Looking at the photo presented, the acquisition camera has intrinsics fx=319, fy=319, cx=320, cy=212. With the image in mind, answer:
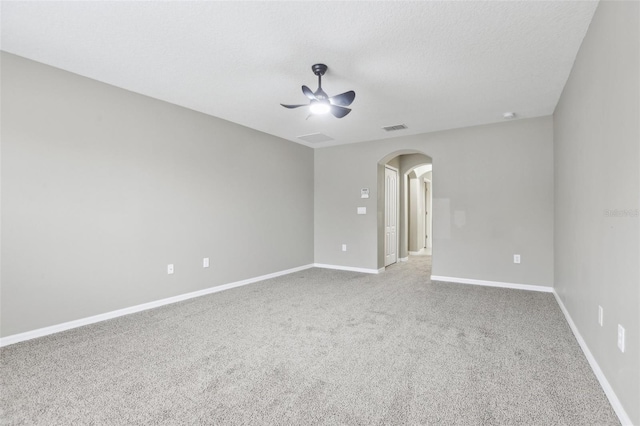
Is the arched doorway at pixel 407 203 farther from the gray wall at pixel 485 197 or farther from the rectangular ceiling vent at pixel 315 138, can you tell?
the rectangular ceiling vent at pixel 315 138

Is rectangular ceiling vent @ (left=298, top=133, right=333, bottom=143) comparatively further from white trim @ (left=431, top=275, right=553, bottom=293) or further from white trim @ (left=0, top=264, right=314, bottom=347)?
white trim @ (left=431, top=275, right=553, bottom=293)

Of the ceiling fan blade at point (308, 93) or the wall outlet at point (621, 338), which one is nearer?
the wall outlet at point (621, 338)

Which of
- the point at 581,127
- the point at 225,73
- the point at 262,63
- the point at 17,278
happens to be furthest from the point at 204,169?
the point at 581,127

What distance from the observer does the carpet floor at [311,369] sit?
1808mm

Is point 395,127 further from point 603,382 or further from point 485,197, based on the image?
point 603,382

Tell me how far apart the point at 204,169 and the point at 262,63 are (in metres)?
1.99

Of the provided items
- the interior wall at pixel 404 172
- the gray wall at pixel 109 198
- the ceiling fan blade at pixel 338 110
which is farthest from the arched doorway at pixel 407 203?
the ceiling fan blade at pixel 338 110

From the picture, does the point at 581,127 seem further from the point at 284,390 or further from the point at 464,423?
the point at 284,390

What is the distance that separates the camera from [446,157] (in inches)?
208

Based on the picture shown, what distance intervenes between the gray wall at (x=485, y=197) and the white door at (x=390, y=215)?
0.56 metres

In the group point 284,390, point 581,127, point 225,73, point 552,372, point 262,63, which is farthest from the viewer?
point 225,73

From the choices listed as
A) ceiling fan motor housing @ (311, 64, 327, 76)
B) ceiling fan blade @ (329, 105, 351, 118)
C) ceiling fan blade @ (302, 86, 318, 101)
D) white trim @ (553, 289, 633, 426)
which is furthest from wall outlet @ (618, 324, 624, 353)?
A: ceiling fan motor housing @ (311, 64, 327, 76)

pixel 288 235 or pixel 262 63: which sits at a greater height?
pixel 262 63

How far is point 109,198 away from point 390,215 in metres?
5.05
